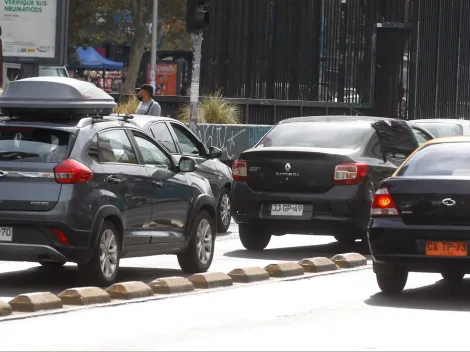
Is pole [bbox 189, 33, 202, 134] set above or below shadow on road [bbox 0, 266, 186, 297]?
above

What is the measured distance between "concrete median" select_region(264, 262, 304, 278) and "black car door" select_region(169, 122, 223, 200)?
4387 mm

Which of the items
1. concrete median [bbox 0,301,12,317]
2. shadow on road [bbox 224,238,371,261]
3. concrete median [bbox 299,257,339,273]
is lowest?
shadow on road [bbox 224,238,371,261]

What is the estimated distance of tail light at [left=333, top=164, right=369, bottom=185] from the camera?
17062 millimetres

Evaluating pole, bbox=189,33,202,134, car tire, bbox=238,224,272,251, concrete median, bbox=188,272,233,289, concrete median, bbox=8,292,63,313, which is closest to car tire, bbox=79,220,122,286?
concrete median, bbox=188,272,233,289

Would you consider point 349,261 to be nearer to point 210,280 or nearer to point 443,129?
point 210,280

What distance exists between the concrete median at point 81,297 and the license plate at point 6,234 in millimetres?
1173

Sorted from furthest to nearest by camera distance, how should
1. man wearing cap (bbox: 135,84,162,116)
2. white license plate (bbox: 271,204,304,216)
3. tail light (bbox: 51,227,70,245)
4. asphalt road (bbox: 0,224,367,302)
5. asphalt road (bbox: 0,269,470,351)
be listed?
man wearing cap (bbox: 135,84,162,116), white license plate (bbox: 271,204,304,216), asphalt road (bbox: 0,224,367,302), tail light (bbox: 51,227,70,245), asphalt road (bbox: 0,269,470,351)

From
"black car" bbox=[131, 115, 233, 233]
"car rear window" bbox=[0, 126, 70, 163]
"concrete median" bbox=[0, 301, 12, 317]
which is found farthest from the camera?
"black car" bbox=[131, 115, 233, 233]

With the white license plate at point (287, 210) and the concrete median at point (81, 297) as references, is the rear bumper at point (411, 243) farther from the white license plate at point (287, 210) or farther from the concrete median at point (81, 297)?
the white license plate at point (287, 210)

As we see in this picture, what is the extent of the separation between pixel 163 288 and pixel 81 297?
1.29m

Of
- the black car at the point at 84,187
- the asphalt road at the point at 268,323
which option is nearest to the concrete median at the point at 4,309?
the asphalt road at the point at 268,323

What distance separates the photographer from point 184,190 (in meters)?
14.8

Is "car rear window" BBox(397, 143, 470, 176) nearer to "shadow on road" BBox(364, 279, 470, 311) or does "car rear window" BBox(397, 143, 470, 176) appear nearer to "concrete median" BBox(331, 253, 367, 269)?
"shadow on road" BBox(364, 279, 470, 311)

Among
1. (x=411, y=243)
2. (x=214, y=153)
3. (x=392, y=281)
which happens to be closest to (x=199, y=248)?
(x=392, y=281)
